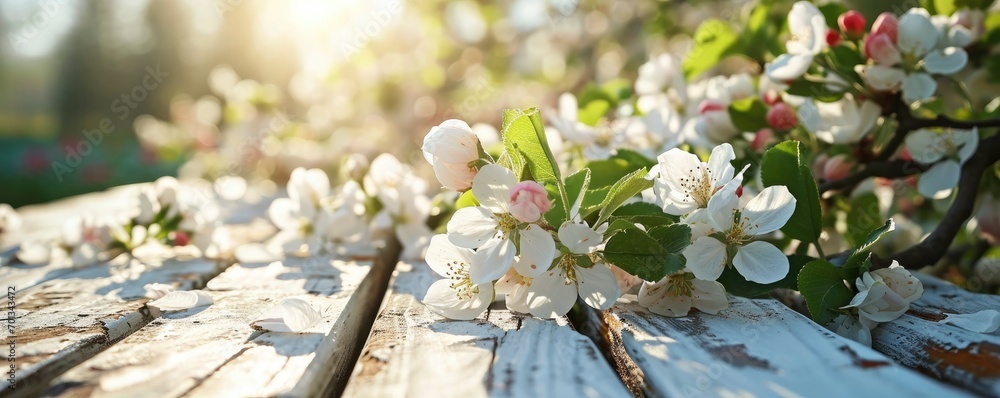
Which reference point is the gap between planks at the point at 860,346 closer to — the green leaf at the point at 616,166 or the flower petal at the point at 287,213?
the green leaf at the point at 616,166

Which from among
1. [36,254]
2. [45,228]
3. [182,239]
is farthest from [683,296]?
[45,228]

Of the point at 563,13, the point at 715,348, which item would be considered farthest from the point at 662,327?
the point at 563,13

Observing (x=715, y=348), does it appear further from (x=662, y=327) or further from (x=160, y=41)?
(x=160, y=41)

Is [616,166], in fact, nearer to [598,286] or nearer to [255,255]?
[598,286]

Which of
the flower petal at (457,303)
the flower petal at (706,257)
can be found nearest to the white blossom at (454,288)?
the flower petal at (457,303)

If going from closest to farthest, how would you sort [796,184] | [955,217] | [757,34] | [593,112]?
[796,184], [955,217], [757,34], [593,112]

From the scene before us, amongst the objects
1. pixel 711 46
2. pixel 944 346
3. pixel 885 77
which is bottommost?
pixel 944 346
